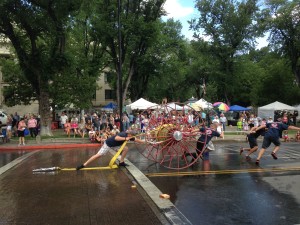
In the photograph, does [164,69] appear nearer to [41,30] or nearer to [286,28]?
[286,28]

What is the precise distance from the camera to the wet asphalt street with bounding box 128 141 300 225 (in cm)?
629

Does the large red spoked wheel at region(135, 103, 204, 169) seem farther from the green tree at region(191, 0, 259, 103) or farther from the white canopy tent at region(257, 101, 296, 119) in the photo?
the green tree at region(191, 0, 259, 103)

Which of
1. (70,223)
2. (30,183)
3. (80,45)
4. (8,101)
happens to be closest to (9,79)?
(8,101)

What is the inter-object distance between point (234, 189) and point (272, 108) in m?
29.6

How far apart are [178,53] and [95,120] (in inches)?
1505

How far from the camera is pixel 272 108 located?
35.9 metres

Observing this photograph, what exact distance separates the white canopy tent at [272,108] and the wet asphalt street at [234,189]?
24.1 metres

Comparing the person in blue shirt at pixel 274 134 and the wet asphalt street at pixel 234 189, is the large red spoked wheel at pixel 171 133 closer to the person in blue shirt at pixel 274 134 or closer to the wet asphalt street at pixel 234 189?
the wet asphalt street at pixel 234 189

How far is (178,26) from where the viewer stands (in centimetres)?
6341

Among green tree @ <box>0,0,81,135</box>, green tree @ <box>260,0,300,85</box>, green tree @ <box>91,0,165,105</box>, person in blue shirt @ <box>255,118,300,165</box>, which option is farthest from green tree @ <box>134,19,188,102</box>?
person in blue shirt @ <box>255,118,300,165</box>

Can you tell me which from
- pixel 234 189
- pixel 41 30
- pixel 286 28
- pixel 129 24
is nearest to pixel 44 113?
pixel 41 30

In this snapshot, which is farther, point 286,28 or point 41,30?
point 286,28

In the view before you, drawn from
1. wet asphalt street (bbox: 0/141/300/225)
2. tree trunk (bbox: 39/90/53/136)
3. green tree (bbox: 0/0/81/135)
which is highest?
green tree (bbox: 0/0/81/135)

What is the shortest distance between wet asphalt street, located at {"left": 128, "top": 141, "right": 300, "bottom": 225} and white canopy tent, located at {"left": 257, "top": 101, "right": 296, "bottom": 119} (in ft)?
79.0
